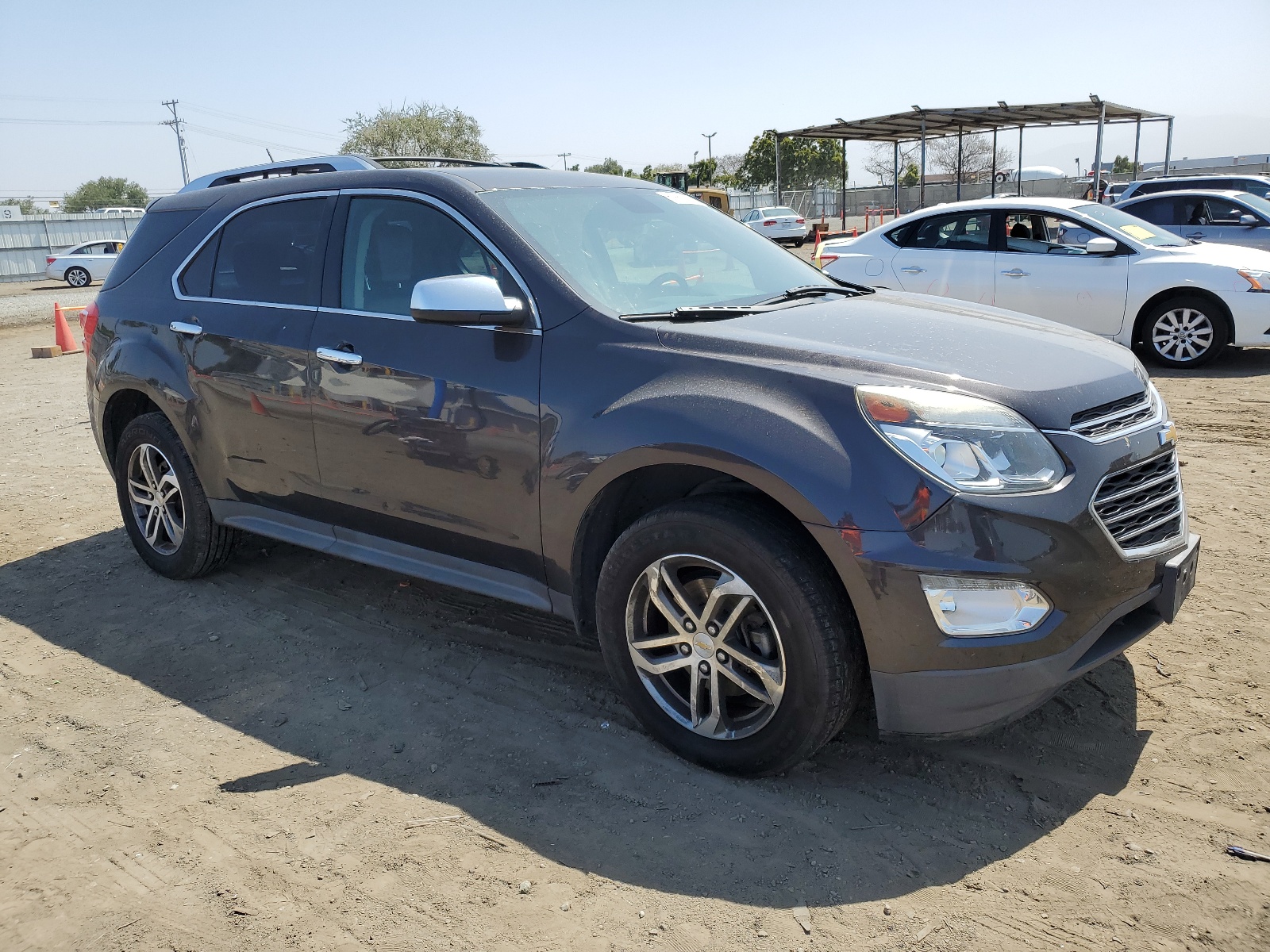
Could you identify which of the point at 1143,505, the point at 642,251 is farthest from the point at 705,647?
the point at 642,251

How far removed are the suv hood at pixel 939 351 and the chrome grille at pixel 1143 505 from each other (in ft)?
0.76

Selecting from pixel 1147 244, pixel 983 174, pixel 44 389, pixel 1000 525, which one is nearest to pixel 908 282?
pixel 1147 244

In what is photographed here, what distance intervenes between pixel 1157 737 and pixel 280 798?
2848 millimetres

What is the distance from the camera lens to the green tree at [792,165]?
6831 cm

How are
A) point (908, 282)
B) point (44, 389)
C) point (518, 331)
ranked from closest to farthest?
point (518, 331) → point (908, 282) → point (44, 389)

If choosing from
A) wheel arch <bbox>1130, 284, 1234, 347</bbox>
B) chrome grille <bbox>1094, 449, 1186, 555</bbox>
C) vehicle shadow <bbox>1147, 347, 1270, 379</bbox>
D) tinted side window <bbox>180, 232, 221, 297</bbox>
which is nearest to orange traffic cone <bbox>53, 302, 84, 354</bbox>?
tinted side window <bbox>180, 232, 221, 297</bbox>

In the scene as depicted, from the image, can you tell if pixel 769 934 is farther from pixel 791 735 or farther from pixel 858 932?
pixel 791 735

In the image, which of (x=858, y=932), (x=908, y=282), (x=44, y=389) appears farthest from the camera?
(x=44, y=389)

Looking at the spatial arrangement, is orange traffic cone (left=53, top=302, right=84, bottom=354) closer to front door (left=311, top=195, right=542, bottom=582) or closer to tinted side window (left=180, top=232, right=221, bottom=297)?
tinted side window (left=180, top=232, right=221, bottom=297)

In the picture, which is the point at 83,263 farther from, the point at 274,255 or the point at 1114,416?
the point at 1114,416

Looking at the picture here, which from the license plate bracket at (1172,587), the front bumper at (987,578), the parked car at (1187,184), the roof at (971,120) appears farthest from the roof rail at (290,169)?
the roof at (971,120)

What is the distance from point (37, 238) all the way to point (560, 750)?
4767 centimetres

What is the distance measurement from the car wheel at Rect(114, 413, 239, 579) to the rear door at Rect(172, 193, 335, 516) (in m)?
0.24

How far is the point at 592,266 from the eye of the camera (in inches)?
140
